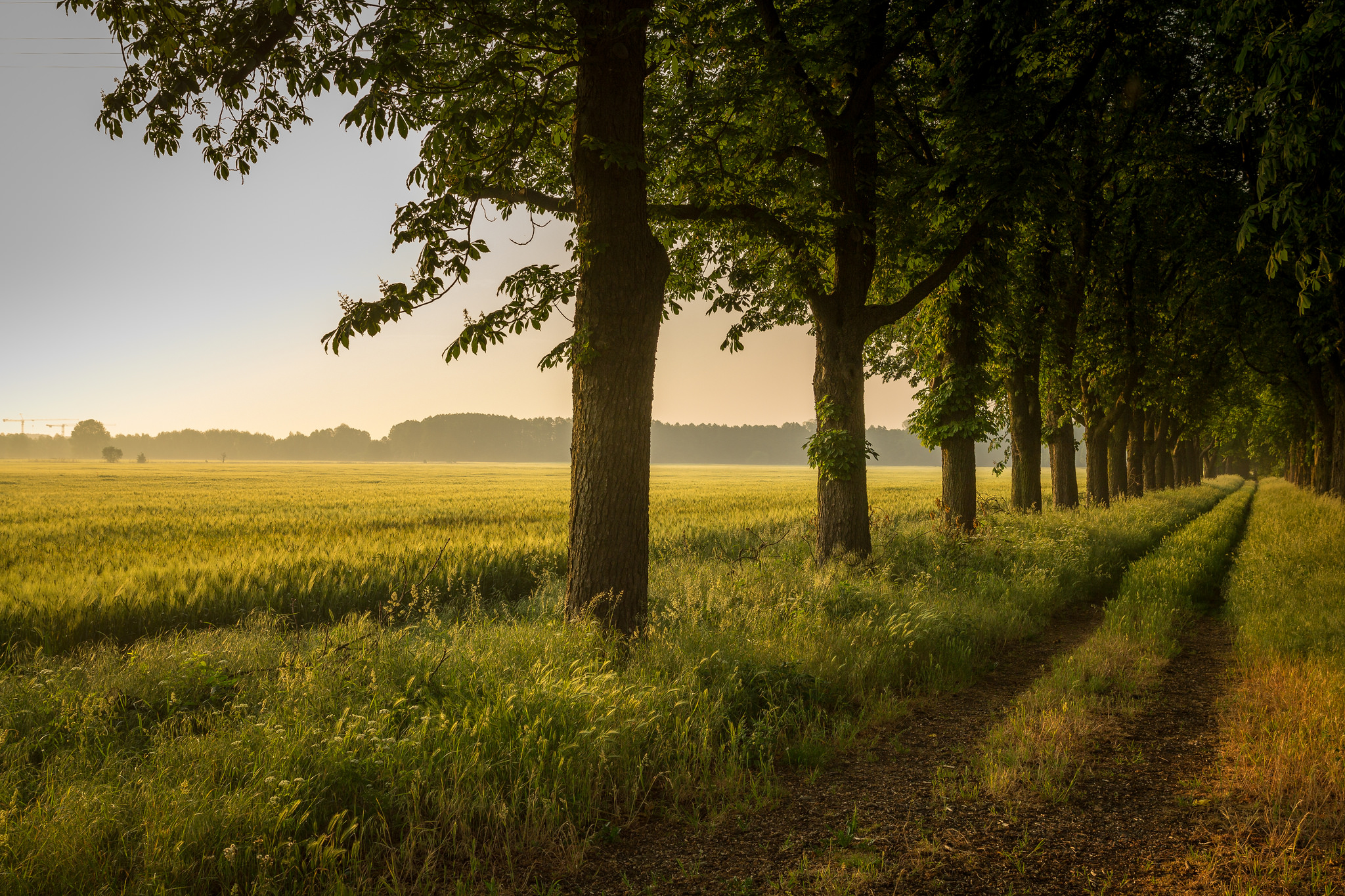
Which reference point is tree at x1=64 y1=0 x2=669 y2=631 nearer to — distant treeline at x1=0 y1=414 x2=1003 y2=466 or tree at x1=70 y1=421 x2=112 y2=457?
distant treeline at x1=0 y1=414 x2=1003 y2=466

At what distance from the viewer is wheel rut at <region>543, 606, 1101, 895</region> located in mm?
3445

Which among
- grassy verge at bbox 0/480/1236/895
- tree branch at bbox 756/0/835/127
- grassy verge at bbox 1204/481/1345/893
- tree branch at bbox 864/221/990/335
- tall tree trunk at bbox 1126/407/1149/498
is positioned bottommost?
grassy verge at bbox 1204/481/1345/893

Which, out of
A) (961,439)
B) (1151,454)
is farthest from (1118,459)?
(961,439)

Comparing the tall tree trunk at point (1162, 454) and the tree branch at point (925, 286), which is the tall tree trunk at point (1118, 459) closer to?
the tall tree trunk at point (1162, 454)

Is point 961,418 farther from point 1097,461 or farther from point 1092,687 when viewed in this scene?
point 1097,461

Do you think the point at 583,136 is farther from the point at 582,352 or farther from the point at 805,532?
the point at 805,532

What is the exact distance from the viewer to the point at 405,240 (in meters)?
6.40

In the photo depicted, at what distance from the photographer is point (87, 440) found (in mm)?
196250

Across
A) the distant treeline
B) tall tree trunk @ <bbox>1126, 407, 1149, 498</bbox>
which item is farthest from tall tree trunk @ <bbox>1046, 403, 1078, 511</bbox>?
the distant treeline

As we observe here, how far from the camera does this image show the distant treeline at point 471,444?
176250 millimetres

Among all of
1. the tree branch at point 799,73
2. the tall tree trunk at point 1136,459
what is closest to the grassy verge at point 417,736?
the tree branch at point 799,73

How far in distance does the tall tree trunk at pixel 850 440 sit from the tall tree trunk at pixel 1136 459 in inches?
1104

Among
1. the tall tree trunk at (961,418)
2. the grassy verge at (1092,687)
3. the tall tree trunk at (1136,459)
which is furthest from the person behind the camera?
the tall tree trunk at (1136,459)

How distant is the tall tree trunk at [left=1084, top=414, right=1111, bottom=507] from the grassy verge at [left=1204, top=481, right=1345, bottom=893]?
588 inches
